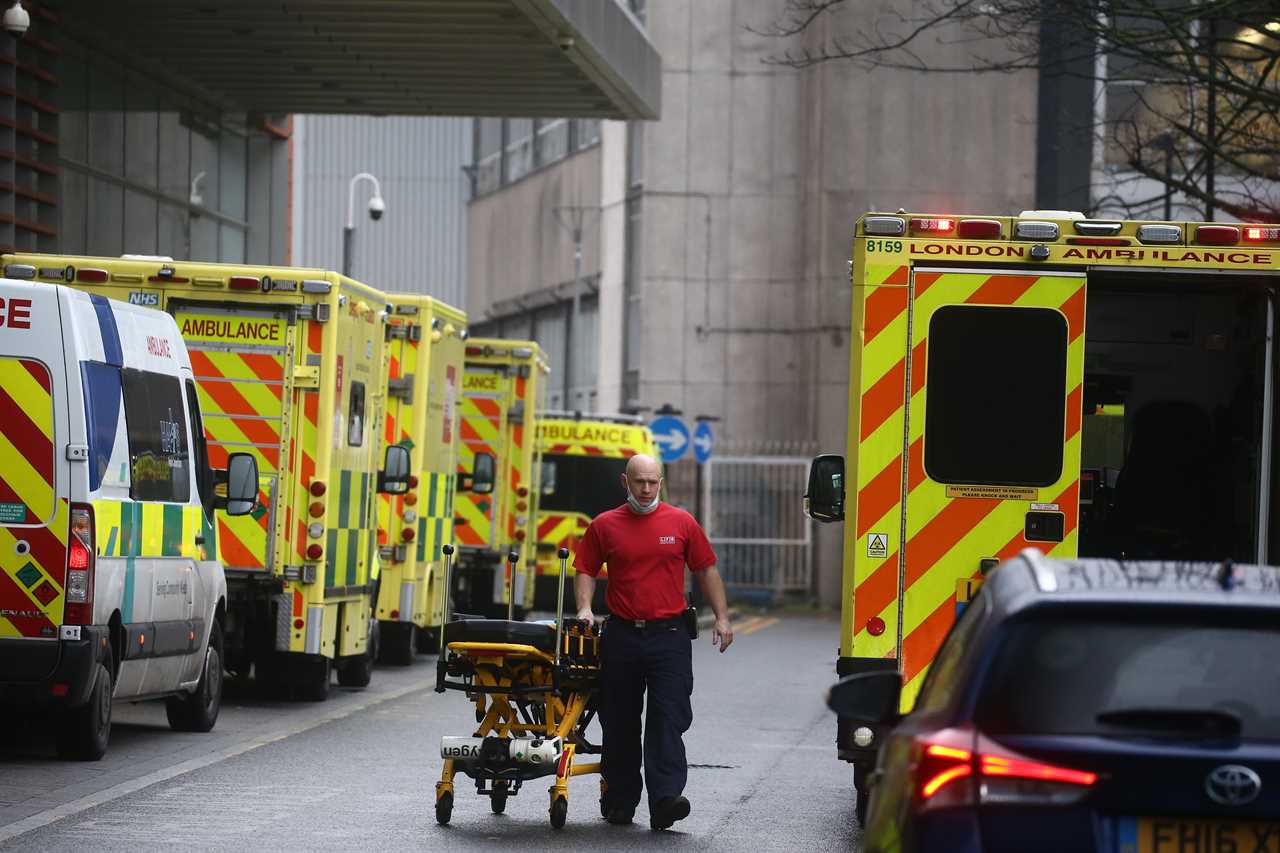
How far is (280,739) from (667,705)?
471 centimetres

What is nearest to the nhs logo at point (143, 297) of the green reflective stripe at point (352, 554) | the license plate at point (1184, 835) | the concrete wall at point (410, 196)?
the green reflective stripe at point (352, 554)

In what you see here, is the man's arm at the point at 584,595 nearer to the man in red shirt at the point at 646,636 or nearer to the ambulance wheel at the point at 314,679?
the man in red shirt at the point at 646,636

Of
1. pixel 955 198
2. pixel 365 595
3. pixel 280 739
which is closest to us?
pixel 280 739

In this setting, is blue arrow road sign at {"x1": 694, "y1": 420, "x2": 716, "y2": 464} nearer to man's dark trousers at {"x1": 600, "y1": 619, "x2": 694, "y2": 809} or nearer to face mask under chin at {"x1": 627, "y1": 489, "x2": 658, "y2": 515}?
face mask under chin at {"x1": 627, "y1": 489, "x2": 658, "y2": 515}

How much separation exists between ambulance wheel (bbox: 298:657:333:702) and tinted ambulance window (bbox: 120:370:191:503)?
3.50 m

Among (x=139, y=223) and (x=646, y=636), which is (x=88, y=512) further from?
(x=139, y=223)

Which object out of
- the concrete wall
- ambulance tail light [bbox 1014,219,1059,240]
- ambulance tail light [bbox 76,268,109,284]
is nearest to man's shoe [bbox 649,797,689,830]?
ambulance tail light [bbox 1014,219,1059,240]

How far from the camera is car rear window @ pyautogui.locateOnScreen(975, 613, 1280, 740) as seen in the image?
5.19 m

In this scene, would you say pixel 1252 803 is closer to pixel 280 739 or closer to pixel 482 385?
pixel 280 739

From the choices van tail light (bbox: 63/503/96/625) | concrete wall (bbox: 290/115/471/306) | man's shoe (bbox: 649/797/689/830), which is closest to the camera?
man's shoe (bbox: 649/797/689/830)

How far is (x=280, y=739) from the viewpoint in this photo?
49.2 feet

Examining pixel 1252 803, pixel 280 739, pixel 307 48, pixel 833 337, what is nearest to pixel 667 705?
pixel 280 739

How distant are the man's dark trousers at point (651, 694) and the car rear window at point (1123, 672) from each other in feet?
18.7

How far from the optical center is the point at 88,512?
12.6m
